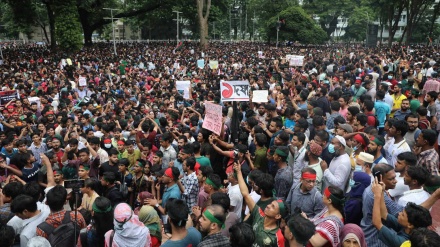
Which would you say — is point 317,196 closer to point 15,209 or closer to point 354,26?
point 15,209

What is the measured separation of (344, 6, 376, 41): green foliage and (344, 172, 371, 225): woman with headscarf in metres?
54.7

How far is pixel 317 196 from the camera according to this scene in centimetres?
391

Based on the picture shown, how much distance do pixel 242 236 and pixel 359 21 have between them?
58.9 m

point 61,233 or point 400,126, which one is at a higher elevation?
point 400,126

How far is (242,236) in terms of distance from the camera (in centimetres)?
298

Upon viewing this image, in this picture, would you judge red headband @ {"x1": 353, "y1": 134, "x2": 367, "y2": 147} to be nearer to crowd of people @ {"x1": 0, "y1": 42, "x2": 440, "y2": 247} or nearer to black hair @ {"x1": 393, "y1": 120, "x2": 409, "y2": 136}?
crowd of people @ {"x1": 0, "y1": 42, "x2": 440, "y2": 247}

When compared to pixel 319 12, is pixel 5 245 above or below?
below

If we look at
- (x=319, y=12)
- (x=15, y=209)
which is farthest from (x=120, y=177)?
(x=319, y=12)

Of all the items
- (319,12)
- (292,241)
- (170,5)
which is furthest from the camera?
(319,12)

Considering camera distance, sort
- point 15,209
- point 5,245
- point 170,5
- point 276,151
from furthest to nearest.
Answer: point 170,5, point 276,151, point 15,209, point 5,245

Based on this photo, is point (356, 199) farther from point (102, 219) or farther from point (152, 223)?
point (102, 219)

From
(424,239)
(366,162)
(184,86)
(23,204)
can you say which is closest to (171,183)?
(23,204)

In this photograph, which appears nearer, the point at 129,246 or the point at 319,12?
the point at 129,246

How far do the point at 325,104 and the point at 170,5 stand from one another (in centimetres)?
3379
